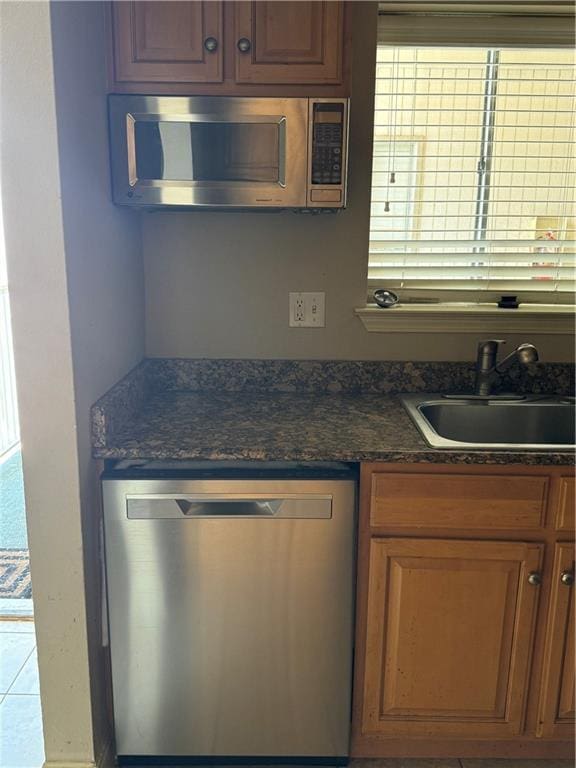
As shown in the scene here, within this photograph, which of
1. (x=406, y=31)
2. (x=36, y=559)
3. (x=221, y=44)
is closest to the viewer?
(x=36, y=559)

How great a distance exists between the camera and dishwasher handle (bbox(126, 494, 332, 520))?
1514 millimetres

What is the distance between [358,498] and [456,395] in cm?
65

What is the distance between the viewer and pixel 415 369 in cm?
208

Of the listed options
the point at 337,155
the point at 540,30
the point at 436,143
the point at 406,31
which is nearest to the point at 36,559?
the point at 337,155

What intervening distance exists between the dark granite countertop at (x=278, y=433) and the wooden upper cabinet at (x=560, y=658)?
29 cm

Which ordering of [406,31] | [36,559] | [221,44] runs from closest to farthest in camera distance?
1. [36,559]
2. [221,44]
3. [406,31]

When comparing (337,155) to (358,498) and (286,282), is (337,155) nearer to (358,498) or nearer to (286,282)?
(286,282)

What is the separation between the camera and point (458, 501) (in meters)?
1.54

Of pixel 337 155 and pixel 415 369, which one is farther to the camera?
pixel 415 369

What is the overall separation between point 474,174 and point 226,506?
1397 mm

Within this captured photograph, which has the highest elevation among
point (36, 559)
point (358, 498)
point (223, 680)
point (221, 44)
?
point (221, 44)

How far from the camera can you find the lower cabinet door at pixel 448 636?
61.5 inches

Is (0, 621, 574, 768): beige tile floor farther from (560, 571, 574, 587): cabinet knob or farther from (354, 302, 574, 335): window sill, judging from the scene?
(354, 302, 574, 335): window sill

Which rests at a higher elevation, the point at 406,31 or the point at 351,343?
the point at 406,31
